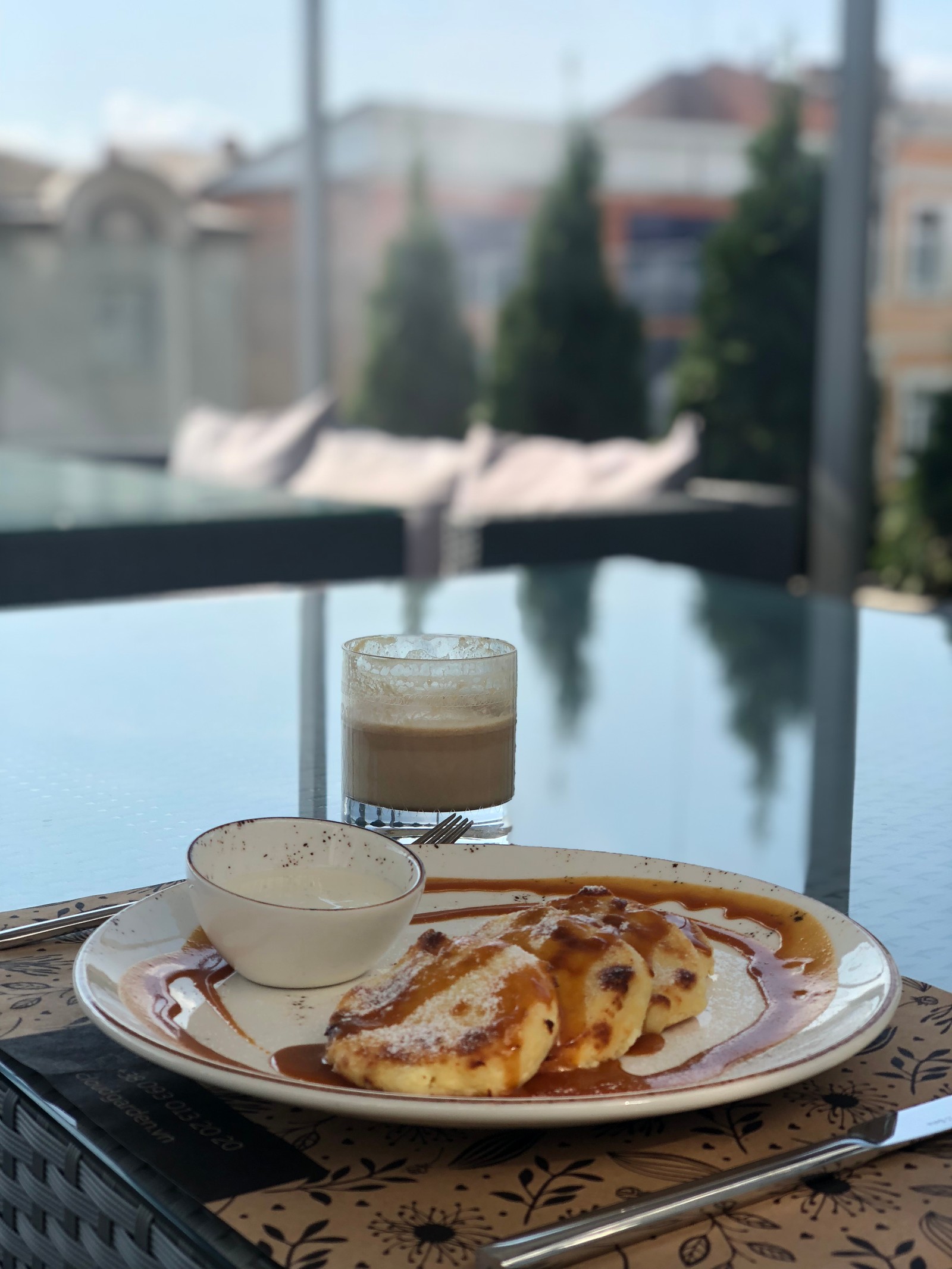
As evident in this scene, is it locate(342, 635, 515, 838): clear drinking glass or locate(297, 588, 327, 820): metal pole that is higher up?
locate(342, 635, 515, 838): clear drinking glass

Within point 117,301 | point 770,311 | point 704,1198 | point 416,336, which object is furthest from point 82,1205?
point 117,301

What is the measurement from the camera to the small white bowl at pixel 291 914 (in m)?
0.47

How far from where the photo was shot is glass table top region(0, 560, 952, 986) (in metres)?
0.74

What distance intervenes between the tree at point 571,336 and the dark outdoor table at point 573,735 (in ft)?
13.6

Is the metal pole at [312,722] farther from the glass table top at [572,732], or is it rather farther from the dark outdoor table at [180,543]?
the dark outdoor table at [180,543]

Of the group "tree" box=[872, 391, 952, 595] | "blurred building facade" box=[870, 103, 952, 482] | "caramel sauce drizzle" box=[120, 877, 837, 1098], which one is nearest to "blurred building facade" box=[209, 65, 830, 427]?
"blurred building facade" box=[870, 103, 952, 482]

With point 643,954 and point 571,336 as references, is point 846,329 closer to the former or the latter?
point 571,336

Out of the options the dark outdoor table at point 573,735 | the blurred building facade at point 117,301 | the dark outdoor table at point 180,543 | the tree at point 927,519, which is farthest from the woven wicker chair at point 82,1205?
the blurred building facade at point 117,301

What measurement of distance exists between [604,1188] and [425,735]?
11.5 inches

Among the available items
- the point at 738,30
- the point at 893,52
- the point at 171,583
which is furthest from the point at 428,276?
the point at 171,583

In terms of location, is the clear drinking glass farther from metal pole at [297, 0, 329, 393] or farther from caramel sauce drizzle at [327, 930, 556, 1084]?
metal pole at [297, 0, 329, 393]

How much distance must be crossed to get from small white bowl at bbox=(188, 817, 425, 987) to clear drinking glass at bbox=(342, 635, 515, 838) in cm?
14

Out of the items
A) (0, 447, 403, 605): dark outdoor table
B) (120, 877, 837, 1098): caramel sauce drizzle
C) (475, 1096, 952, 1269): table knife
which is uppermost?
(120, 877, 837, 1098): caramel sauce drizzle

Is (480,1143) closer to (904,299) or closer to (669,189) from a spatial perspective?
(904,299)
